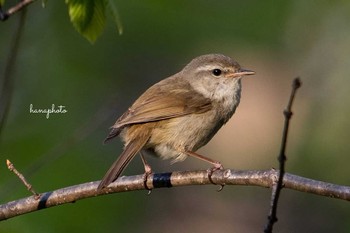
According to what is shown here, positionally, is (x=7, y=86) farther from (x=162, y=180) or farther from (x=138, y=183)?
(x=162, y=180)

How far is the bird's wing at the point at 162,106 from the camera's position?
234 inches

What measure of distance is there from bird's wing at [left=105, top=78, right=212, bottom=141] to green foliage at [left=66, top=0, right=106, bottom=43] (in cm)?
157

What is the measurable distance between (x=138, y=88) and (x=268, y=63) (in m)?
2.41

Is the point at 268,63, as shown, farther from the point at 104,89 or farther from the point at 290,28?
the point at 104,89

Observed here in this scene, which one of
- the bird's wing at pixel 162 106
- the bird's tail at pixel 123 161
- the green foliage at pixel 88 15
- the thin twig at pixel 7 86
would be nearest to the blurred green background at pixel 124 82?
the bird's wing at pixel 162 106

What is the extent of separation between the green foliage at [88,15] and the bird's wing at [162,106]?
61.9 inches

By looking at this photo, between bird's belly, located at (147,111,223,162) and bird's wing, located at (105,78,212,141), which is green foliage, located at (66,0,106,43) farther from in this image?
bird's belly, located at (147,111,223,162)

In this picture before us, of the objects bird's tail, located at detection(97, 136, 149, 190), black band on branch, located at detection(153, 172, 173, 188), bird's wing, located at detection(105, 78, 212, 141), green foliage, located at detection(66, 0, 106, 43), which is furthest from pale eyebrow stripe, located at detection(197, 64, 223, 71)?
green foliage, located at detection(66, 0, 106, 43)

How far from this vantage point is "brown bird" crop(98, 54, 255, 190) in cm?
596

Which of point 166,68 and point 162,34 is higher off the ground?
point 162,34

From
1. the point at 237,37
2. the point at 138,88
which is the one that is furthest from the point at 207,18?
the point at 138,88

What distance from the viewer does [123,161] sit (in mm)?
5484

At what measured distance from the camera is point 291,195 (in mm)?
12430

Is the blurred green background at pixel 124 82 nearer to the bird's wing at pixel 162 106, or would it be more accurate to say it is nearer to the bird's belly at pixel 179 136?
the bird's wing at pixel 162 106
